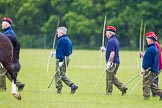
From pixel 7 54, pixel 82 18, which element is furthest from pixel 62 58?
pixel 82 18

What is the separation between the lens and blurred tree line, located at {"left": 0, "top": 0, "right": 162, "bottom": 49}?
71500 mm

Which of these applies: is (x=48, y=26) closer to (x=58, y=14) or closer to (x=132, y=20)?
(x=58, y=14)

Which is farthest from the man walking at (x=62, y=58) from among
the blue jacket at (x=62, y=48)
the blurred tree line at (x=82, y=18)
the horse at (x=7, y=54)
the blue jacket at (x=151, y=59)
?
the blurred tree line at (x=82, y=18)

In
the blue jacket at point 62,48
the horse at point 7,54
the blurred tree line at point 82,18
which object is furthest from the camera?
the blurred tree line at point 82,18

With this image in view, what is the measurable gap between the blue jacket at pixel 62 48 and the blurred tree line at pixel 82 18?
168 feet

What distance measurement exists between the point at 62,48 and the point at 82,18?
55.7 metres

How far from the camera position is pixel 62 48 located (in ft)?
61.4

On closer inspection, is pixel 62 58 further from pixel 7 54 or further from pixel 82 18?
pixel 82 18

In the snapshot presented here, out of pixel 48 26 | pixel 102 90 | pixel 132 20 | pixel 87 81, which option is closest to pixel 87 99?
pixel 102 90

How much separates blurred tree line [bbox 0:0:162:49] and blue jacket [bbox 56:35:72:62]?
5109 cm

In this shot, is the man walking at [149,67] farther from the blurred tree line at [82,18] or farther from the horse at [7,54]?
the blurred tree line at [82,18]

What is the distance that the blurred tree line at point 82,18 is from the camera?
71500 millimetres

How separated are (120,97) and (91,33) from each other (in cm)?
5620

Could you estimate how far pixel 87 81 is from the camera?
942 inches
